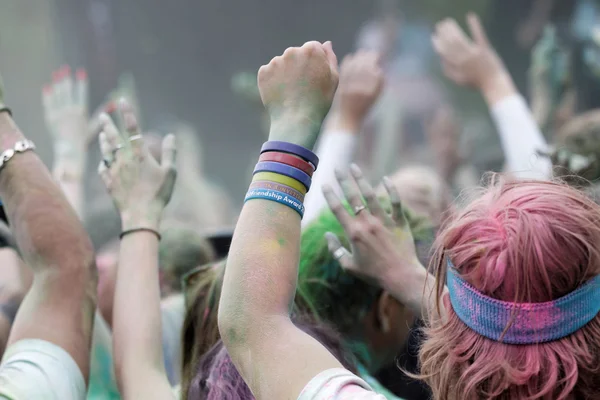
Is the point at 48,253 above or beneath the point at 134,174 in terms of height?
beneath

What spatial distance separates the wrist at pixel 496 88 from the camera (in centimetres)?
172

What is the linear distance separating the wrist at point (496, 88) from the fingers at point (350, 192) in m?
0.89

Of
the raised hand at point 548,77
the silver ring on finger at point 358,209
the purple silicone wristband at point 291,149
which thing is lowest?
the silver ring on finger at point 358,209

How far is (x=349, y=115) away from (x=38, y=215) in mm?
870

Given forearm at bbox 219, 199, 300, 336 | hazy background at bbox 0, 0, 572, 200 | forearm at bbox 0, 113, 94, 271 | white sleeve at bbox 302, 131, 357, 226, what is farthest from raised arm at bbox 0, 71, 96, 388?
hazy background at bbox 0, 0, 572, 200

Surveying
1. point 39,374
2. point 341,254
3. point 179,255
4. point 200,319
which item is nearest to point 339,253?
point 341,254

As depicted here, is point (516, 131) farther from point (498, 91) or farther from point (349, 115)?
point (349, 115)

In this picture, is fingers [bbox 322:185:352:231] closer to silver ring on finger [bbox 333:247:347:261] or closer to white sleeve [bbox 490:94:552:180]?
silver ring on finger [bbox 333:247:347:261]

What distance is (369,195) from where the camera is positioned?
98 centimetres

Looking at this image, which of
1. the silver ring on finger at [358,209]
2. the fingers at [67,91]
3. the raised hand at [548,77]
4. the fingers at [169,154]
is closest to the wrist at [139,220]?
the fingers at [169,154]

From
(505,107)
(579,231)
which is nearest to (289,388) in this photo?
(579,231)

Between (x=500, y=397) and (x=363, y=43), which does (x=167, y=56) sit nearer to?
(x=363, y=43)

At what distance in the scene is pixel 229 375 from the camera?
0.84m

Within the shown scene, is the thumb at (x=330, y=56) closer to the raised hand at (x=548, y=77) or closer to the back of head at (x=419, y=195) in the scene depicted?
the back of head at (x=419, y=195)
